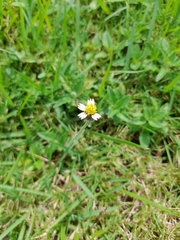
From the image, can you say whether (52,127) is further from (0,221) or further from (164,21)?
(164,21)

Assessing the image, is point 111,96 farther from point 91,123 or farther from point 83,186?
point 83,186

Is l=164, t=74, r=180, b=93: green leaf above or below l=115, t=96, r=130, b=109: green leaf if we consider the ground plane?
above

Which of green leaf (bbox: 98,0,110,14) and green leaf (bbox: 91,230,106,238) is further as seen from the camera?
green leaf (bbox: 98,0,110,14)

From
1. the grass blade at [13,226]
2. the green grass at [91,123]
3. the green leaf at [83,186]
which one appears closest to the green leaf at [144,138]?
the green grass at [91,123]

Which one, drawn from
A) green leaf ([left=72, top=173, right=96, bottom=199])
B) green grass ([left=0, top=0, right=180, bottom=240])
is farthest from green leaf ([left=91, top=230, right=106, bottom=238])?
green leaf ([left=72, top=173, right=96, bottom=199])

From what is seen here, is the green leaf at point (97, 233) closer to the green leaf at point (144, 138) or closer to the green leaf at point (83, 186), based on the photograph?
the green leaf at point (83, 186)

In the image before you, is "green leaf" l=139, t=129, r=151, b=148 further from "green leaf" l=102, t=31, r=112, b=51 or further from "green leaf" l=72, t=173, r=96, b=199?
"green leaf" l=102, t=31, r=112, b=51

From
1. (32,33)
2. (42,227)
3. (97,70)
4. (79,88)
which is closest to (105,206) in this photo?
(42,227)

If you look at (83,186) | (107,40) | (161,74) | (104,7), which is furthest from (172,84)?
(83,186)

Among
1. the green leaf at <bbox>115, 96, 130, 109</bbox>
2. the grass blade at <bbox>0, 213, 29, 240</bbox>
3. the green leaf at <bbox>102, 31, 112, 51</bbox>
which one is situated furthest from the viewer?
the green leaf at <bbox>102, 31, 112, 51</bbox>
